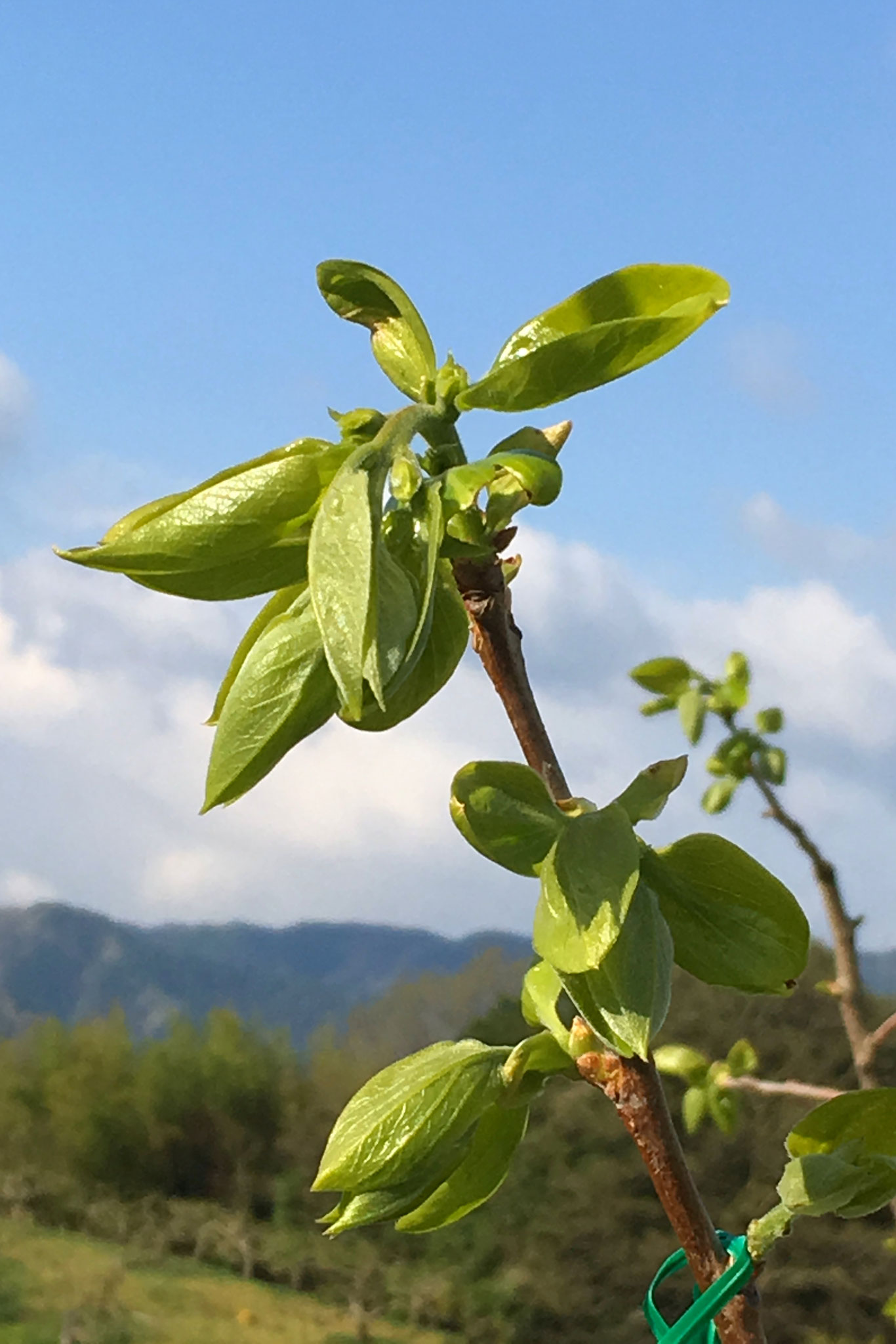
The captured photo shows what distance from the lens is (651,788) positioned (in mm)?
200

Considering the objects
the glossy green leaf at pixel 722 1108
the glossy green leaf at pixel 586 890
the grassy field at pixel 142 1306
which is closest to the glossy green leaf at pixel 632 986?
the glossy green leaf at pixel 586 890

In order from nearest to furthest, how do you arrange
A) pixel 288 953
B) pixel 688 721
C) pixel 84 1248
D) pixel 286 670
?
pixel 286 670 < pixel 688 721 < pixel 84 1248 < pixel 288 953

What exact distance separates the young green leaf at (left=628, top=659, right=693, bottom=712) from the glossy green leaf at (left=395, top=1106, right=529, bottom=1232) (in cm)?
40

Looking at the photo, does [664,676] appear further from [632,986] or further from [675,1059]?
[632,986]

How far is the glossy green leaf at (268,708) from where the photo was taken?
18 cm

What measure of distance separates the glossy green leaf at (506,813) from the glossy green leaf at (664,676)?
0.43 m

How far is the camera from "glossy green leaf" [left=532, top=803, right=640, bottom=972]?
0.18 metres

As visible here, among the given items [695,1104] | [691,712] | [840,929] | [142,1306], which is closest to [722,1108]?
[695,1104]

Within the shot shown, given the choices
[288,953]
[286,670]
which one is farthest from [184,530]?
[288,953]

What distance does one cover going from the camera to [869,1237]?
7.04ft

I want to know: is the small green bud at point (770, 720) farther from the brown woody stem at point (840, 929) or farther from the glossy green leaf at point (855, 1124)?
the glossy green leaf at point (855, 1124)

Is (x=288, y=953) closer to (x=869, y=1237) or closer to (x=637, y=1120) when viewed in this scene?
(x=869, y=1237)

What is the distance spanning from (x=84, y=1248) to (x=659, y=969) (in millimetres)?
2763

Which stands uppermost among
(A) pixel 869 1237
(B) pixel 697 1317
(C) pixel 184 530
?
(C) pixel 184 530
